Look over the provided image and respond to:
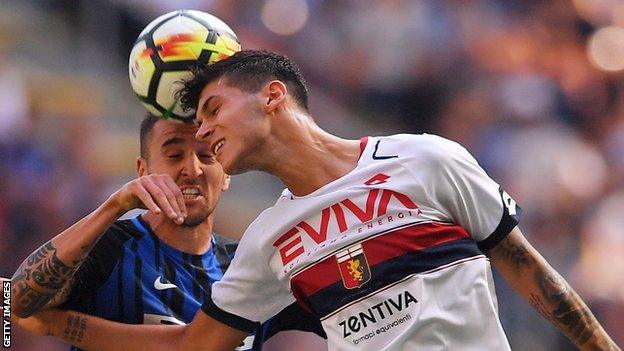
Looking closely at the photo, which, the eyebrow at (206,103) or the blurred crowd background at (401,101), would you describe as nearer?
the eyebrow at (206,103)

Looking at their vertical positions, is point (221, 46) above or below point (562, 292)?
above

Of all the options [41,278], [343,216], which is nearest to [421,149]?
[343,216]

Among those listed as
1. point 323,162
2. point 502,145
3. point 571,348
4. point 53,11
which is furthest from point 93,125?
point 323,162

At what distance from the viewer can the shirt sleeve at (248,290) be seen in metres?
3.73

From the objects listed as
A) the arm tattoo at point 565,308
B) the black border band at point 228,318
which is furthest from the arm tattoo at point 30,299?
the arm tattoo at point 565,308

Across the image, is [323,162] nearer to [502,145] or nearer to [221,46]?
[221,46]

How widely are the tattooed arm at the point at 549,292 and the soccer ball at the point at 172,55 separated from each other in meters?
1.25

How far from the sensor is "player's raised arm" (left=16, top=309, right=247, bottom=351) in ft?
12.6

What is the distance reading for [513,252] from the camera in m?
3.64

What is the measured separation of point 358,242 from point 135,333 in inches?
37.5

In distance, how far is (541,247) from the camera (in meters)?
7.96

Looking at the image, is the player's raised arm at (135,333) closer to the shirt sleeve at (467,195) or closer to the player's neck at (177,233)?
the player's neck at (177,233)

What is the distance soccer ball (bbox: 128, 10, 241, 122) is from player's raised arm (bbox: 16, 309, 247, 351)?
786 millimetres

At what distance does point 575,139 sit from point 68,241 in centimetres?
579
